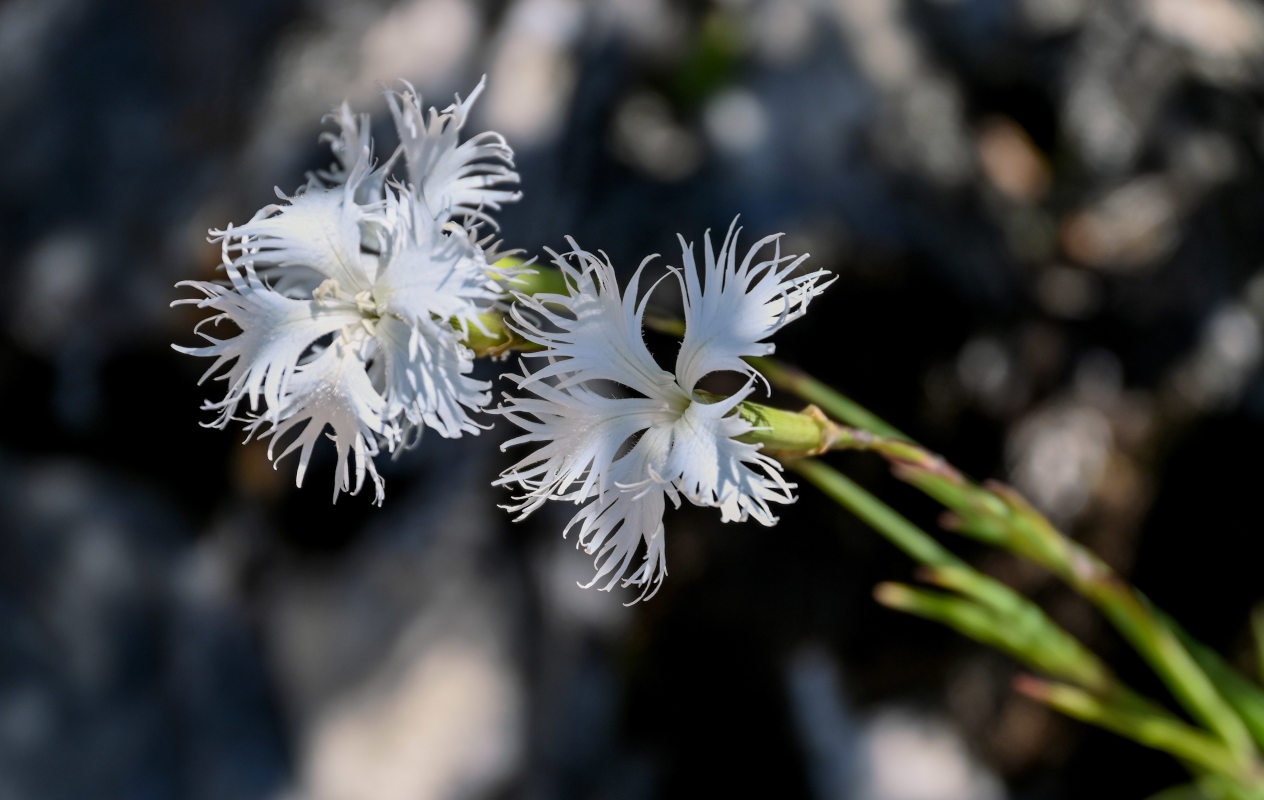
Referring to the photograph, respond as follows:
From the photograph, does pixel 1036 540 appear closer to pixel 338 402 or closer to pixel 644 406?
pixel 644 406

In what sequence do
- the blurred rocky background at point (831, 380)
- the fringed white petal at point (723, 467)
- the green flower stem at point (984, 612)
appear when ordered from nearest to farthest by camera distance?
the fringed white petal at point (723, 467) → the green flower stem at point (984, 612) → the blurred rocky background at point (831, 380)

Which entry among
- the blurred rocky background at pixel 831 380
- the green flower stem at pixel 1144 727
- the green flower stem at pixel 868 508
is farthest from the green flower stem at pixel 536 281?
the blurred rocky background at pixel 831 380

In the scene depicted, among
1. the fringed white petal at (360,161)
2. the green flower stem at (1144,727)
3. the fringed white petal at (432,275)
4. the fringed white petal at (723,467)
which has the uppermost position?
the fringed white petal at (360,161)

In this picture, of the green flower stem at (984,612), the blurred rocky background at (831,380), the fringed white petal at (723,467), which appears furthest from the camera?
the blurred rocky background at (831,380)

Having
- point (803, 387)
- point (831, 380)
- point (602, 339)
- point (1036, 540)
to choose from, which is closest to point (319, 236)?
point (602, 339)

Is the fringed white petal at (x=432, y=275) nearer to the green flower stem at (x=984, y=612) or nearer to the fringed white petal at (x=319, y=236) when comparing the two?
the fringed white petal at (x=319, y=236)

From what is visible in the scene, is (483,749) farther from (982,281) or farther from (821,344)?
(982,281)

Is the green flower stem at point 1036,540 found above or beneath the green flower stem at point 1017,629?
above

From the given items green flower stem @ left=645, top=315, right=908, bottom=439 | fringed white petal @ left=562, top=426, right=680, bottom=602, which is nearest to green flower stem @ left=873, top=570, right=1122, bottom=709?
green flower stem @ left=645, top=315, right=908, bottom=439
